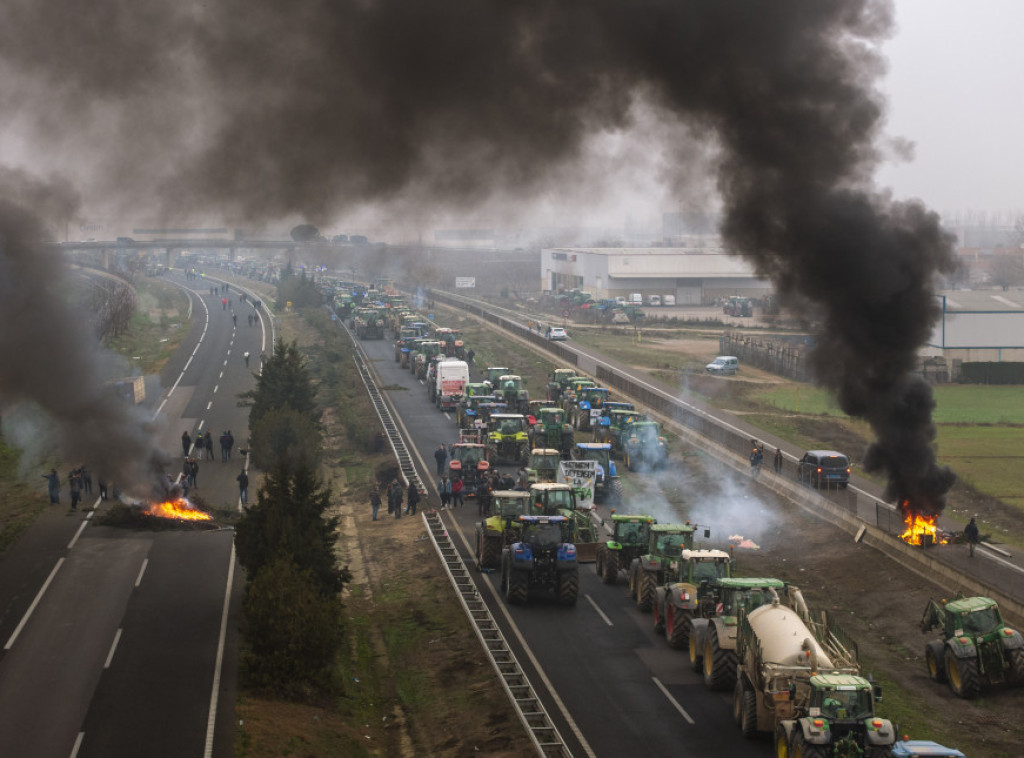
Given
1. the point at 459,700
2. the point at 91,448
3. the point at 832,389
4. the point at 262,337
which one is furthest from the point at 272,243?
the point at 459,700

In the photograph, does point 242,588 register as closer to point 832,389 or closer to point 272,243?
point 832,389

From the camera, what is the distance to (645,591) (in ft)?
102

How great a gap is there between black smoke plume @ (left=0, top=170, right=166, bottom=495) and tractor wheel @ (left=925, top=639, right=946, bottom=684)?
90.2 feet

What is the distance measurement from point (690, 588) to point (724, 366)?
187 ft

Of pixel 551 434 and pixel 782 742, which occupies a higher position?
pixel 551 434

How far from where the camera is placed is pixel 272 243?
130875 mm

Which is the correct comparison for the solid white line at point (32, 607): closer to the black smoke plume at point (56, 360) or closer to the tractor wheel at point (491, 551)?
the black smoke plume at point (56, 360)

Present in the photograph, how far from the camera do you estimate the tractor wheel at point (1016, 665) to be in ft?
80.9

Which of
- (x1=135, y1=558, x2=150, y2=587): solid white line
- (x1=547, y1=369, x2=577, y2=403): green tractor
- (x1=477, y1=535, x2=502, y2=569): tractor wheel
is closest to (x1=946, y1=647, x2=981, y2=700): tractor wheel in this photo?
(x1=477, y1=535, x2=502, y2=569): tractor wheel

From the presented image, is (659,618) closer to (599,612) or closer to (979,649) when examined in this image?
(599,612)

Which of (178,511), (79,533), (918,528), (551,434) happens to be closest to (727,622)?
(918,528)

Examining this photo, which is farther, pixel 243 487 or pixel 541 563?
pixel 243 487

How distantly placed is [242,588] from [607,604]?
1038cm

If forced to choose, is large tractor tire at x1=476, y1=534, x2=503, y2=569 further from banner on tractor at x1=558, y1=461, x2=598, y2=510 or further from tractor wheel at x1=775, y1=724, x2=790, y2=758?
tractor wheel at x1=775, y1=724, x2=790, y2=758
